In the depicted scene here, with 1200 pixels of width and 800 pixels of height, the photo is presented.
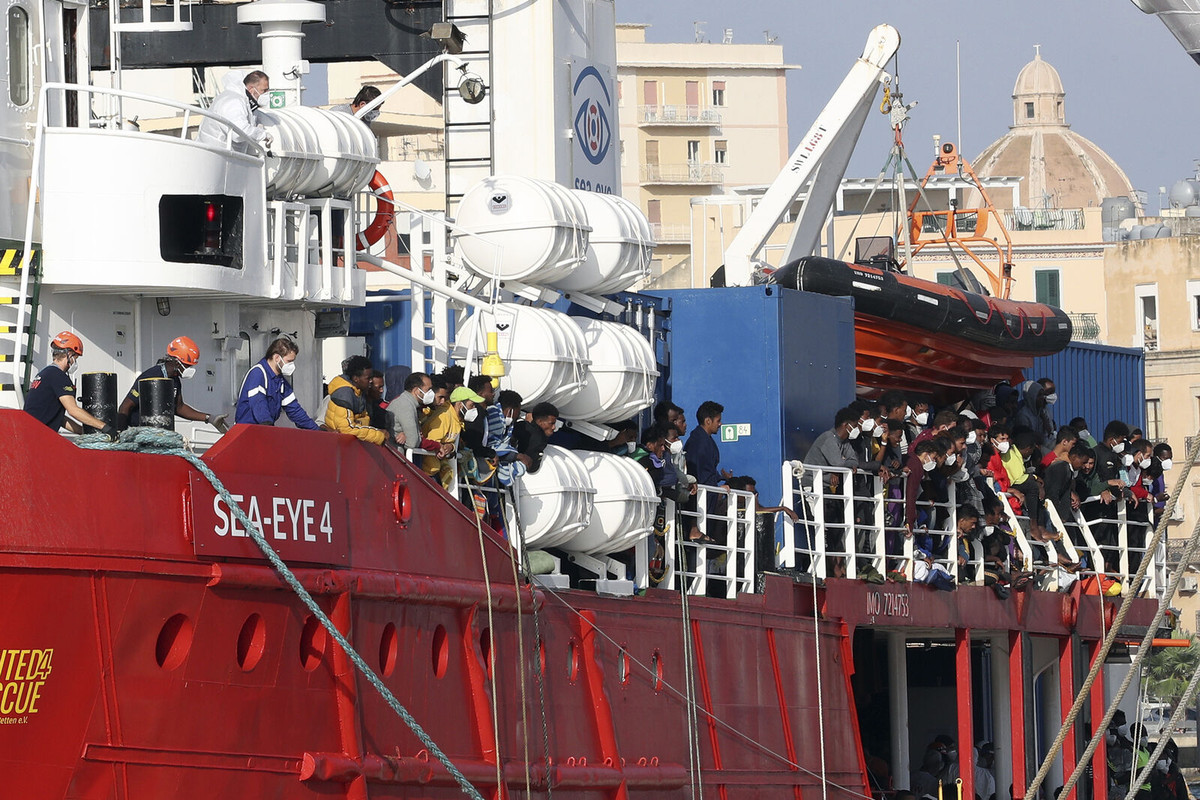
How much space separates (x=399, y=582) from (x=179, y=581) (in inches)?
68.4

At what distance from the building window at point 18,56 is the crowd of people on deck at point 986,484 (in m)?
7.35

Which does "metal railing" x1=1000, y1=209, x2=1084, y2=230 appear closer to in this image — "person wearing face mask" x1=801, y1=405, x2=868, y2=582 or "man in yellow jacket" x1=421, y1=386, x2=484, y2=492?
"person wearing face mask" x1=801, y1=405, x2=868, y2=582

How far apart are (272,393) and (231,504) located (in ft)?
3.81

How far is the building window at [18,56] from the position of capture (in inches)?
471

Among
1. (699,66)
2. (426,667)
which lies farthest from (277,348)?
(699,66)

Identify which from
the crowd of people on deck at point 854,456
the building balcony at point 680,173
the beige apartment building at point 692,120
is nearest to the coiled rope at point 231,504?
the crowd of people on deck at point 854,456

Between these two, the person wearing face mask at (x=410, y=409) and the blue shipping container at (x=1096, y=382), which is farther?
→ the blue shipping container at (x=1096, y=382)

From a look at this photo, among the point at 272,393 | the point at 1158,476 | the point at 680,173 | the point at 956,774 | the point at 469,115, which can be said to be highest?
the point at 680,173

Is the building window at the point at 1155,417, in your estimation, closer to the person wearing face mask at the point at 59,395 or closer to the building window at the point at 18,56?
the building window at the point at 18,56

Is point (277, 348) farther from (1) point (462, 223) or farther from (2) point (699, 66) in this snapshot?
(2) point (699, 66)

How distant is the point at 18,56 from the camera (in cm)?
1204

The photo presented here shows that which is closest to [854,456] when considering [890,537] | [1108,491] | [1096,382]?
[890,537]

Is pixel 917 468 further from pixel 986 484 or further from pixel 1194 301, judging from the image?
pixel 1194 301

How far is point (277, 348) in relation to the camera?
1196cm
